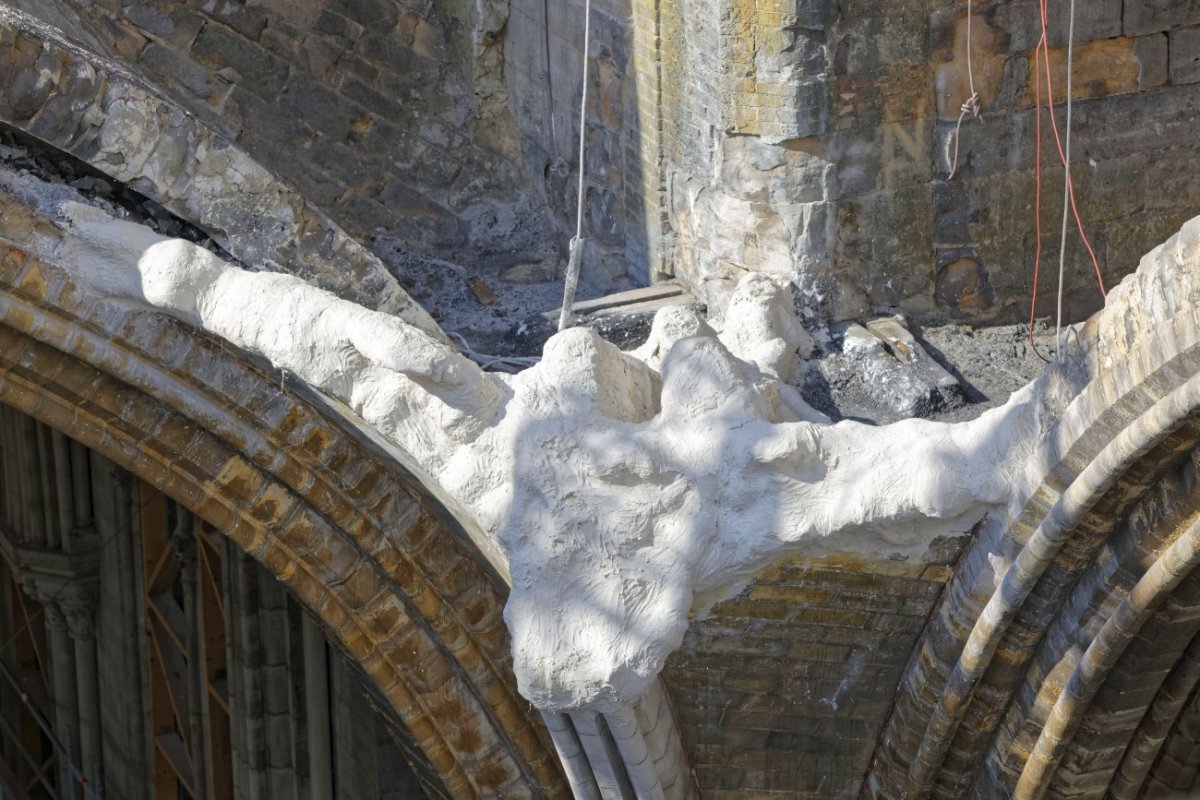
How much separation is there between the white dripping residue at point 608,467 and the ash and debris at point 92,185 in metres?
0.12

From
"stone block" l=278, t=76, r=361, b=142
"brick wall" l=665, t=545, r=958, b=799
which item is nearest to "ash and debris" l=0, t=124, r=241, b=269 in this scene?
"brick wall" l=665, t=545, r=958, b=799

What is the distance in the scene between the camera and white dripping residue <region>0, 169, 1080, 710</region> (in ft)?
14.7

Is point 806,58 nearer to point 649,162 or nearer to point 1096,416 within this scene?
point 649,162

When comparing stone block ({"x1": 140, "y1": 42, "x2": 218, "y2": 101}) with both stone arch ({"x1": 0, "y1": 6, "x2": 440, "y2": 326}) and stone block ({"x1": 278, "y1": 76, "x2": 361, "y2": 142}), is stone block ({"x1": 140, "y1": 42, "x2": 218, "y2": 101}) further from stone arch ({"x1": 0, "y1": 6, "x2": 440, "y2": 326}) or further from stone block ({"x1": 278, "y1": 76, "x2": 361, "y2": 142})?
stone arch ({"x1": 0, "y1": 6, "x2": 440, "y2": 326})

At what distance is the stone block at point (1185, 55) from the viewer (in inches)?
229

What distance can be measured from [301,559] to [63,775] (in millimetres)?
5231

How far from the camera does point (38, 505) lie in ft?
29.4

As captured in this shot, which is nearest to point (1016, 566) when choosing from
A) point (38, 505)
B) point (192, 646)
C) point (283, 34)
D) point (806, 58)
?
point (806, 58)

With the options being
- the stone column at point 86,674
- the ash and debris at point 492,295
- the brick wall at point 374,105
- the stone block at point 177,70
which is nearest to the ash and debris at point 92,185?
the ash and debris at point 492,295

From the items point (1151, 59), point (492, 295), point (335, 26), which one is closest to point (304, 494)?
point (492, 295)

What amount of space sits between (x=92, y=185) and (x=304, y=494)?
0.89 meters

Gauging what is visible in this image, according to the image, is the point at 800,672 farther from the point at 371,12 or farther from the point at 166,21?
the point at 166,21

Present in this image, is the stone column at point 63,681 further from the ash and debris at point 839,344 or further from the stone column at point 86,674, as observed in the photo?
the ash and debris at point 839,344

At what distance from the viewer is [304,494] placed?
4.95 meters
